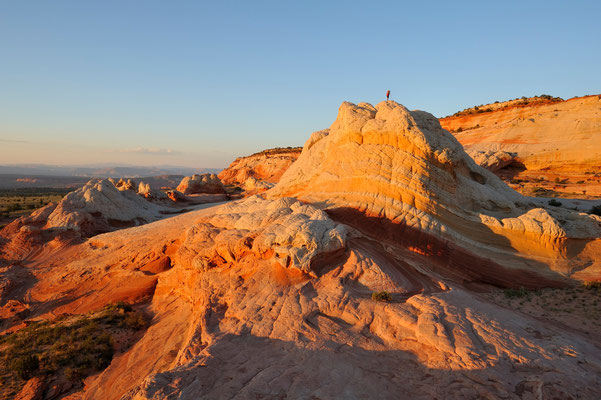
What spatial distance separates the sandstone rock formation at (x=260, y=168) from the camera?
57.7 meters

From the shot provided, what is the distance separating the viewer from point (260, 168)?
210 feet

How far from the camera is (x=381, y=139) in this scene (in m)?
14.0

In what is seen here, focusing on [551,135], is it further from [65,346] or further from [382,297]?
[65,346]

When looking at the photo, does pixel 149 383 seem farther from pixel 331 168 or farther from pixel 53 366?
pixel 331 168

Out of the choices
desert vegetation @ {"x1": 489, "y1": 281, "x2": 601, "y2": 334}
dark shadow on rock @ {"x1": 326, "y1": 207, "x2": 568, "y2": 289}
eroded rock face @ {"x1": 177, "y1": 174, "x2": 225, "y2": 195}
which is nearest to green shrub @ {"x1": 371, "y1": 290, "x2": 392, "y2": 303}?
dark shadow on rock @ {"x1": 326, "y1": 207, "x2": 568, "y2": 289}

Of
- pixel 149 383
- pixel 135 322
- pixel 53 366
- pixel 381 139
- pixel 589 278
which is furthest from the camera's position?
pixel 381 139

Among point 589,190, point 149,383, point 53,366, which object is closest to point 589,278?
point 149,383

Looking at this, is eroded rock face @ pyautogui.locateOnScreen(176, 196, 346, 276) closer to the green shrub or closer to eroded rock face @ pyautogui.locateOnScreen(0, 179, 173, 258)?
the green shrub

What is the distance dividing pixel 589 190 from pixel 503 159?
30.8ft

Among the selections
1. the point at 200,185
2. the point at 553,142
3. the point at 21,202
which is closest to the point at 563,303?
the point at 553,142

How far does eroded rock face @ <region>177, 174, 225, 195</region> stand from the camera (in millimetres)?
41375

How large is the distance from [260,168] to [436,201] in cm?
5364

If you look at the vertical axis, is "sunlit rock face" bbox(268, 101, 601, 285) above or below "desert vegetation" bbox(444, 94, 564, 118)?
below

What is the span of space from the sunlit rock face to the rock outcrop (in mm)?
38405
